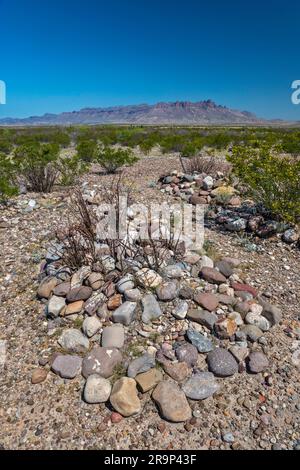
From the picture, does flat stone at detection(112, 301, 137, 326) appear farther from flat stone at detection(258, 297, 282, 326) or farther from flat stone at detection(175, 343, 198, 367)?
flat stone at detection(258, 297, 282, 326)

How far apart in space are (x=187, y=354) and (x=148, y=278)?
3.28ft

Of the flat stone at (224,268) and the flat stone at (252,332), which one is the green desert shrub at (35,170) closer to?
the flat stone at (224,268)

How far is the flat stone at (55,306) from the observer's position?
132 inches

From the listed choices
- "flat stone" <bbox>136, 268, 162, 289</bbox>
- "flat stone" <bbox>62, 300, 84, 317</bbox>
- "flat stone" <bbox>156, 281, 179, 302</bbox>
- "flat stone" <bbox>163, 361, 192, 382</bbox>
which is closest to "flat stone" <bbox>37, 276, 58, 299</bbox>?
"flat stone" <bbox>62, 300, 84, 317</bbox>

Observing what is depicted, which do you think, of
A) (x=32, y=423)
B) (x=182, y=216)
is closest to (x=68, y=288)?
(x=32, y=423)

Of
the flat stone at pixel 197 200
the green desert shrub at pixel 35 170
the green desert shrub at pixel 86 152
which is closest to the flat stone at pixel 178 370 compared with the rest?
the flat stone at pixel 197 200

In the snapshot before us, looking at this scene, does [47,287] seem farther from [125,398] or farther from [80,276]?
[125,398]

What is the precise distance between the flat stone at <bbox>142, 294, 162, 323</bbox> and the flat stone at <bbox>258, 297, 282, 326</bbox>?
1.16 meters

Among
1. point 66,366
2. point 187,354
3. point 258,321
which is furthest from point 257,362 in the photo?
point 66,366

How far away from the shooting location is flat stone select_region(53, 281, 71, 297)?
3.52m

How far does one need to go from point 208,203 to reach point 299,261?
2474mm

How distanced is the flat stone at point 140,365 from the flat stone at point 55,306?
3.43ft

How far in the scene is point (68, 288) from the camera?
354cm
